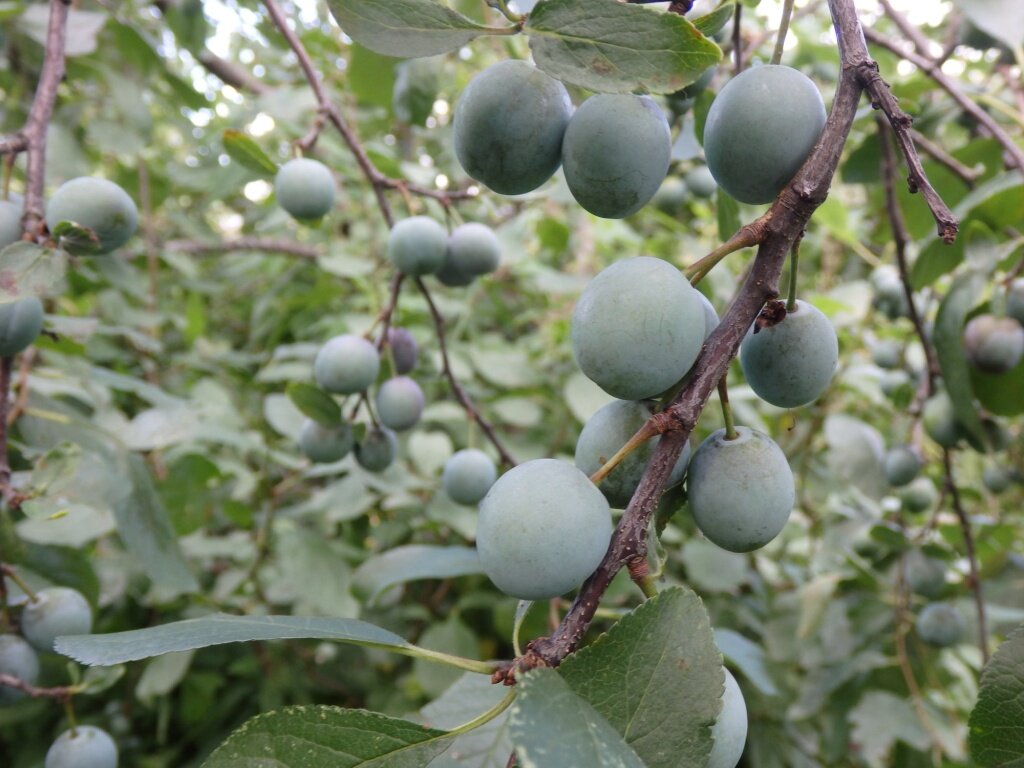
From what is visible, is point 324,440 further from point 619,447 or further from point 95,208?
point 619,447

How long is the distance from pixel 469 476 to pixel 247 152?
0.75m

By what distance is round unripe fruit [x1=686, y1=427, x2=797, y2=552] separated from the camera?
0.68m

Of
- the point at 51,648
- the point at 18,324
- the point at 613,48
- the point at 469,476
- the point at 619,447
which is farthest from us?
the point at 469,476

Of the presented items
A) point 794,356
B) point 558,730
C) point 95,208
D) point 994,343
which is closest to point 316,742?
point 558,730

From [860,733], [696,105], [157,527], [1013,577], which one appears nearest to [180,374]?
[157,527]

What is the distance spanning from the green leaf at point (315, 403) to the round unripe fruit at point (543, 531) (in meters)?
0.82

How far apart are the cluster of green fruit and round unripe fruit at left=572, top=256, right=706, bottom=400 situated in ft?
3.17

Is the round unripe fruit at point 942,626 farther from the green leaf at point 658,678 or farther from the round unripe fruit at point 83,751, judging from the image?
the round unripe fruit at point 83,751

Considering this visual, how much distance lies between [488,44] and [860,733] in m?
2.92

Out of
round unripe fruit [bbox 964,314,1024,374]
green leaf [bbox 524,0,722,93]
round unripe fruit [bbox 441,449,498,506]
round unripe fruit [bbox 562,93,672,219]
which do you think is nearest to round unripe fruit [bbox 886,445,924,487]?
round unripe fruit [bbox 964,314,1024,374]

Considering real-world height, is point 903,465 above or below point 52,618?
above

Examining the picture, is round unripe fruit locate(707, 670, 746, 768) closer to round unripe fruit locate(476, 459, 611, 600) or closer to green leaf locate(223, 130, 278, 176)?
round unripe fruit locate(476, 459, 611, 600)

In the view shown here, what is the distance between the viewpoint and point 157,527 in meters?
1.47

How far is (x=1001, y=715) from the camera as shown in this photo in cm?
74
